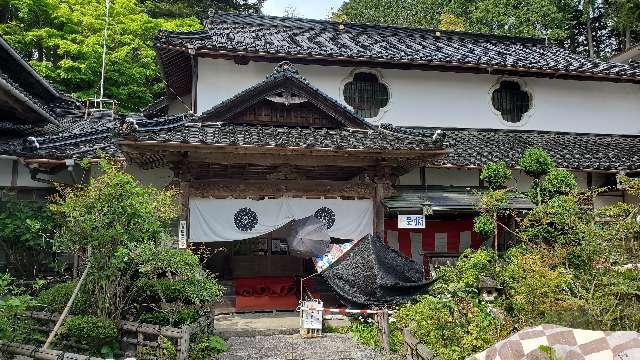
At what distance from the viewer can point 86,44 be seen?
986 inches

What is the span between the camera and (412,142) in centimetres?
1272

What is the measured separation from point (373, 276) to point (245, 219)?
3.55 metres

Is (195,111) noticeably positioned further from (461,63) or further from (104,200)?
(461,63)

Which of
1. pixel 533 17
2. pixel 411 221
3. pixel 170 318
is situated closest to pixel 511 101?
pixel 411 221

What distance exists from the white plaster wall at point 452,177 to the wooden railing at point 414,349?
286 inches

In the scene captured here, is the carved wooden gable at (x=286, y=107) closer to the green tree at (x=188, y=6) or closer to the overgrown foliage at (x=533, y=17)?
the green tree at (x=188, y=6)

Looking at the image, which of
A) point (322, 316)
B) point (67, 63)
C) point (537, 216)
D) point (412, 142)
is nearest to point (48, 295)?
point (322, 316)

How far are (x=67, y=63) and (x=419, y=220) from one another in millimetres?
19223

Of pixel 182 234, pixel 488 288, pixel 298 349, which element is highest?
pixel 182 234

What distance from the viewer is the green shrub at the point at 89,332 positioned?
8.53 metres

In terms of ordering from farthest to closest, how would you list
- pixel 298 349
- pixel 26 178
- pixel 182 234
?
pixel 26 178, pixel 182 234, pixel 298 349

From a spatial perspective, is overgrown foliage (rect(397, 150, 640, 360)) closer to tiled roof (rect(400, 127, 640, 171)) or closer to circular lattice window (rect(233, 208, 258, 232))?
tiled roof (rect(400, 127, 640, 171))

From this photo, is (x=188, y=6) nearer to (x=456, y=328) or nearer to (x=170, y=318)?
(x=170, y=318)

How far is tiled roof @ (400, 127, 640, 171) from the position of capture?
1523 centimetres
